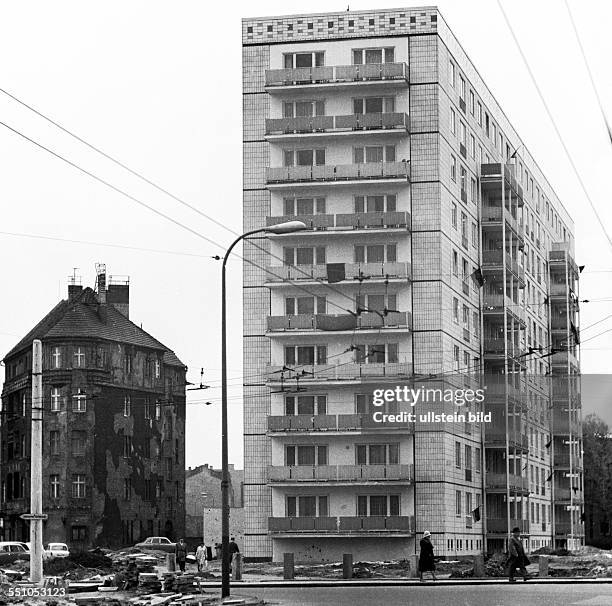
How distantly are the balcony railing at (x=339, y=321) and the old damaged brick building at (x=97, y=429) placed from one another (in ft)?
94.2

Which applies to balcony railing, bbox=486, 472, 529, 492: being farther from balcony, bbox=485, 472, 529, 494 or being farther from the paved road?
the paved road

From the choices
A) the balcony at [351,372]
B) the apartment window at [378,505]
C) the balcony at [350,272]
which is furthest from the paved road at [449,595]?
the balcony at [350,272]

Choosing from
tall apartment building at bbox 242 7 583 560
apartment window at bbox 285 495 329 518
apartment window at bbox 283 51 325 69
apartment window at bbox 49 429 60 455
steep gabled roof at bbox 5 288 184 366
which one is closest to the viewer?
tall apartment building at bbox 242 7 583 560

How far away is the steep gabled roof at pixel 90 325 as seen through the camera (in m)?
100

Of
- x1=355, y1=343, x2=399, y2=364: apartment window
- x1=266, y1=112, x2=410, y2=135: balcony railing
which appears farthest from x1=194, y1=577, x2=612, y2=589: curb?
x1=266, y1=112, x2=410, y2=135: balcony railing

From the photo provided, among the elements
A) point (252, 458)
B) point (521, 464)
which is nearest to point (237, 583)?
point (252, 458)

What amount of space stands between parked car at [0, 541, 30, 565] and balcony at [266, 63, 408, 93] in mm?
26125

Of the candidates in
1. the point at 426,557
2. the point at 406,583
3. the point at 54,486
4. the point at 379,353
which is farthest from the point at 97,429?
the point at 406,583

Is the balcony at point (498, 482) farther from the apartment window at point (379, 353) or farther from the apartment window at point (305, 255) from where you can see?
the apartment window at point (305, 255)

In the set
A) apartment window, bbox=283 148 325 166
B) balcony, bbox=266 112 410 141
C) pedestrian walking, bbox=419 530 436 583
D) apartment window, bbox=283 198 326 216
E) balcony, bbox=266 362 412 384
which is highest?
balcony, bbox=266 112 410 141

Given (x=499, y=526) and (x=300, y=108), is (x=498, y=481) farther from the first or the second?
(x=300, y=108)

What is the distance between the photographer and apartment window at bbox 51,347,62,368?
98938mm

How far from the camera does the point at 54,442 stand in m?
97.1

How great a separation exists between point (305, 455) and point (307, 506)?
2522mm
